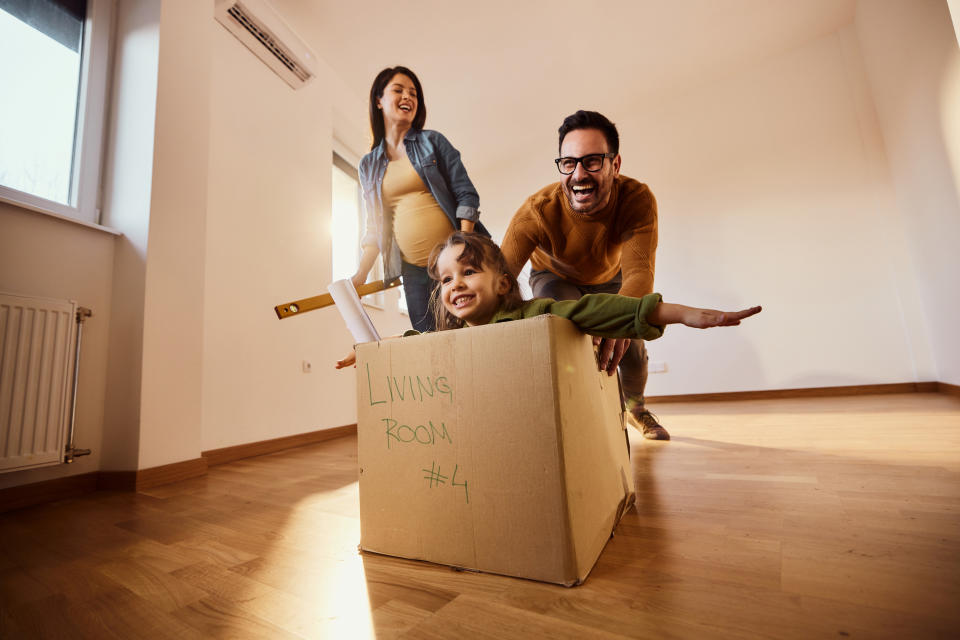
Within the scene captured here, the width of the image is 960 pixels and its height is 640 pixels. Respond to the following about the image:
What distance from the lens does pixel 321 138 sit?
9.37 ft

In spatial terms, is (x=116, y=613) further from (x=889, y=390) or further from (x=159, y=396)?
(x=889, y=390)

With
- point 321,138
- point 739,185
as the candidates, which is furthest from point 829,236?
point 321,138

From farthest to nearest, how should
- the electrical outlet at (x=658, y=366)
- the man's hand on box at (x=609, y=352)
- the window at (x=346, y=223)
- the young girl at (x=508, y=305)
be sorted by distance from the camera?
Result: the electrical outlet at (x=658, y=366) → the window at (x=346, y=223) → the man's hand on box at (x=609, y=352) → the young girl at (x=508, y=305)

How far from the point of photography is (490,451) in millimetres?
620

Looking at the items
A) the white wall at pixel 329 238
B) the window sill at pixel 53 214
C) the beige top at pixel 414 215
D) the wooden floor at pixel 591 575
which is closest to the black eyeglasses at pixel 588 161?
the beige top at pixel 414 215

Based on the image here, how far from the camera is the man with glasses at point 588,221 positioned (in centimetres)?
114

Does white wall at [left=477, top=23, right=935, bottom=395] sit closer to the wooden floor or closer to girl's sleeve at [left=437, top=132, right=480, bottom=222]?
the wooden floor

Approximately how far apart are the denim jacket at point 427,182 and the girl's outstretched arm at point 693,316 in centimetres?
82

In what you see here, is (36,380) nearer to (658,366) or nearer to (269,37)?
(269,37)

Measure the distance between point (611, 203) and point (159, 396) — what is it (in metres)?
1.75

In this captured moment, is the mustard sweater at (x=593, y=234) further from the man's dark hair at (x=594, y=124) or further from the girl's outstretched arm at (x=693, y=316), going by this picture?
the girl's outstretched arm at (x=693, y=316)

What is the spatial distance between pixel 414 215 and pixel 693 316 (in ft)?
3.55

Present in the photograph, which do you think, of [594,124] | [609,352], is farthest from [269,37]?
[609,352]

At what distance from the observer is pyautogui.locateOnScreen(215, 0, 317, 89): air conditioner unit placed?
2.17m
